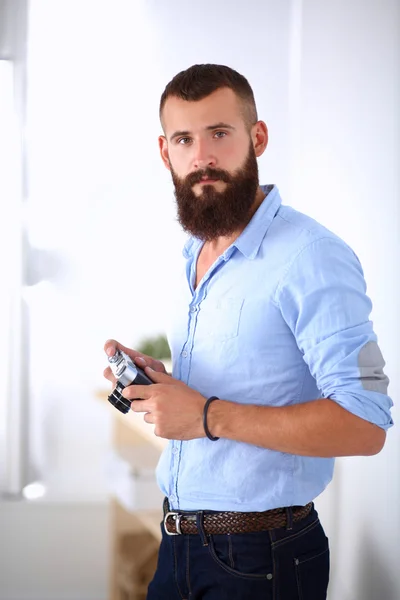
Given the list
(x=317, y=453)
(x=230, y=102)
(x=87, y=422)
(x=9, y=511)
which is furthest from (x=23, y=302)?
(x=317, y=453)

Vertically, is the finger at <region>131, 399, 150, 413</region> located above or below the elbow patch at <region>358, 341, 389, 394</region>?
below

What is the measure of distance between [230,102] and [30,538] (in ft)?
7.11

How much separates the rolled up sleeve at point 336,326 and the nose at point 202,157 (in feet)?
0.73

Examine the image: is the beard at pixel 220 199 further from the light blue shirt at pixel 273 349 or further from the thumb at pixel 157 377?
the thumb at pixel 157 377

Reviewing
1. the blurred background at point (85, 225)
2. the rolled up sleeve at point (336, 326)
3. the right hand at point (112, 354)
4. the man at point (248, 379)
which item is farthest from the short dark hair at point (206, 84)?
the blurred background at point (85, 225)

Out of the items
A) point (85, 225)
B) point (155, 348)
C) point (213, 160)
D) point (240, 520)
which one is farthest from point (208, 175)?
point (85, 225)

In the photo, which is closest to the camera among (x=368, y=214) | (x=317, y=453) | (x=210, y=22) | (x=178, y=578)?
(x=317, y=453)

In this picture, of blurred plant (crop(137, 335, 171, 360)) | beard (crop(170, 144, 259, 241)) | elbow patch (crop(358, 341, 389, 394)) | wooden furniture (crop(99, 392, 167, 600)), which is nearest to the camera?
elbow patch (crop(358, 341, 389, 394))

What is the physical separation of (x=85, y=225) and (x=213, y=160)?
66.7 inches

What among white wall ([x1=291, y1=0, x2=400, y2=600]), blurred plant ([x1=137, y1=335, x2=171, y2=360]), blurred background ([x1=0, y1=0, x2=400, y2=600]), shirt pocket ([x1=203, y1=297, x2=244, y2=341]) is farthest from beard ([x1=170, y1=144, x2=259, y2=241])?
blurred plant ([x1=137, y1=335, x2=171, y2=360])

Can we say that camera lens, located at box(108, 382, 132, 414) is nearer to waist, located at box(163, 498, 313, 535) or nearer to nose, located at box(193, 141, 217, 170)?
waist, located at box(163, 498, 313, 535)

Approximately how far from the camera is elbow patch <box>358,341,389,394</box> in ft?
3.26

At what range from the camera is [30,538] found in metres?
2.84

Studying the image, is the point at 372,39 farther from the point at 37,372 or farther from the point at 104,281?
the point at 37,372
